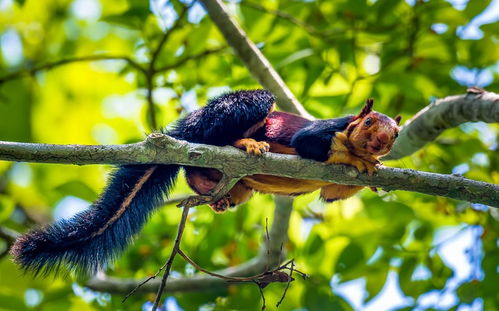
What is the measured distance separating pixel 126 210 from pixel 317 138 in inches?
45.7

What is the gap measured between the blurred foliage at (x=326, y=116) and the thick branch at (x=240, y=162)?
105cm

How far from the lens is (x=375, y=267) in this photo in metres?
4.66

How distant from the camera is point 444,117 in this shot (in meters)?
4.08

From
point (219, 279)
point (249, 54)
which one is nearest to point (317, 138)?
point (249, 54)

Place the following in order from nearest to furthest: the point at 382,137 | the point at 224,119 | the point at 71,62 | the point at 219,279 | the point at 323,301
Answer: the point at 382,137 → the point at 224,119 → the point at 323,301 → the point at 219,279 → the point at 71,62

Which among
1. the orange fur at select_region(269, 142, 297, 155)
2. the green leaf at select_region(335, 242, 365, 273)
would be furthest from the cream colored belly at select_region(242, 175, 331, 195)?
the green leaf at select_region(335, 242, 365, 273)

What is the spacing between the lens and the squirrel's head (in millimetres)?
3753

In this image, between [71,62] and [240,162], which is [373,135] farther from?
[71,62]

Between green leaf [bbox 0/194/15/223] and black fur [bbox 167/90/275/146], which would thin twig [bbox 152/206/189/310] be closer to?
black fur [bbox 167/90/275/146]

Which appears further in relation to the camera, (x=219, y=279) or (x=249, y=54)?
(x=219, y=279)

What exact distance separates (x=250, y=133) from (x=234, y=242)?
1455mm

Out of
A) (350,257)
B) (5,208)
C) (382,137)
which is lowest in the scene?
(350,257)

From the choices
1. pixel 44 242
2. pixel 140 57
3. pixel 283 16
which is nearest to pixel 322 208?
pixel 283 16

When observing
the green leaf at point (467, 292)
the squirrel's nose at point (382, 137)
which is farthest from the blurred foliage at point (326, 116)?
the squirrel's nose at point (382, 137)
